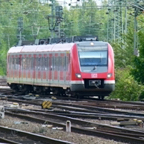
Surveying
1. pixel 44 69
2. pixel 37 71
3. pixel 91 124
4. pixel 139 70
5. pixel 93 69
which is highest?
pixel 91 124

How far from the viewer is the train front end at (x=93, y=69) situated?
27.0 meters


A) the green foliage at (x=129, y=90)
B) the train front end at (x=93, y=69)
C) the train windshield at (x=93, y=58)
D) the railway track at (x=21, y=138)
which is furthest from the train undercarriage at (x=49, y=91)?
the railway track at (x=21, y=138)

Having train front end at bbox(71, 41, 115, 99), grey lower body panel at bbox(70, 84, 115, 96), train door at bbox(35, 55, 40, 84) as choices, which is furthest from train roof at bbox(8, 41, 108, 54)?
grey lower body panel at bbox(70, 84, 115, 96)

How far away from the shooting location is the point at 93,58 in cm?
2734

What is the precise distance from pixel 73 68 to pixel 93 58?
98 cm

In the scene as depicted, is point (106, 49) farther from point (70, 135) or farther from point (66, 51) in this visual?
point (70, 135)

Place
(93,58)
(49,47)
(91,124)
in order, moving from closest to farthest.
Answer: (91,124) → (93,58) → (49,47)

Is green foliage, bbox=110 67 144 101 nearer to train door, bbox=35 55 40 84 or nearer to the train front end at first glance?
train door, bbox=35 55 40 84

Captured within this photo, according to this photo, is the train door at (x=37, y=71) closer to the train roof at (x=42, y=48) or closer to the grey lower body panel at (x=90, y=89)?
the train roof at (x=42, y=48)

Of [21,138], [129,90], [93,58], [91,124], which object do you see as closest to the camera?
[21,138]

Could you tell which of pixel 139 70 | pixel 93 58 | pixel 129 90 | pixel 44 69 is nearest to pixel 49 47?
pixel 44 69

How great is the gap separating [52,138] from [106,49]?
14694 mm

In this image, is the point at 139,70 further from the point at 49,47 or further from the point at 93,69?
the point at 49,47

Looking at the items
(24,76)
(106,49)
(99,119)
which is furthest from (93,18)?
(99,119)
